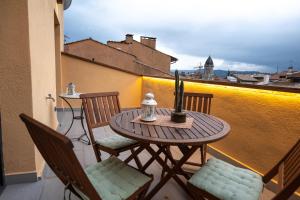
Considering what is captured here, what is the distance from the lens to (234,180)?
1396 mm

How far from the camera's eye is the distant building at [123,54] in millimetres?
10098

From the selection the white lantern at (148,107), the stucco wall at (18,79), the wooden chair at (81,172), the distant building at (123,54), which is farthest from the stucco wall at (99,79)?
the wooden chair at (81,172)

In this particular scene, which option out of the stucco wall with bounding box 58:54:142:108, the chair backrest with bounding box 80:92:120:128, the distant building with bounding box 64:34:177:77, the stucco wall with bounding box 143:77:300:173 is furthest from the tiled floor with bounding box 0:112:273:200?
the distant building with bounding box 64:34:177:77

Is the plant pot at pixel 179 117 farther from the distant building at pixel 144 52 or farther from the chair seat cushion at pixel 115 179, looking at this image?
the distant building at pixel 144 52

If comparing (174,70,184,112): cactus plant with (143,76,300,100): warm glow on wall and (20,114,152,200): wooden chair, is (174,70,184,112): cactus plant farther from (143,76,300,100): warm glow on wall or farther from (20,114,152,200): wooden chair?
(143,76,300,100): warm glow on wall

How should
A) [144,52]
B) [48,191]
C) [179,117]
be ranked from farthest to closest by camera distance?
[144,52] < [48,191] < [179,117]

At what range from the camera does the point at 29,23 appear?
185 cm

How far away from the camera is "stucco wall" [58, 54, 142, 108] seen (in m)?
5.09

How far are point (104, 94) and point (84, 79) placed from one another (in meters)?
3.21

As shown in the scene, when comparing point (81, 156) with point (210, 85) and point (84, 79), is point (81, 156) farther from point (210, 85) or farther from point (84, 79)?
point (84, 79)

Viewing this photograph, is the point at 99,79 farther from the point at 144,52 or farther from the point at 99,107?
the point at 144,52

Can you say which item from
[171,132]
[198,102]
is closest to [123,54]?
[198,102]

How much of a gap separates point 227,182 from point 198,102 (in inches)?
52.1

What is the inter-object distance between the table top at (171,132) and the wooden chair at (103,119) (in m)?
0.29
